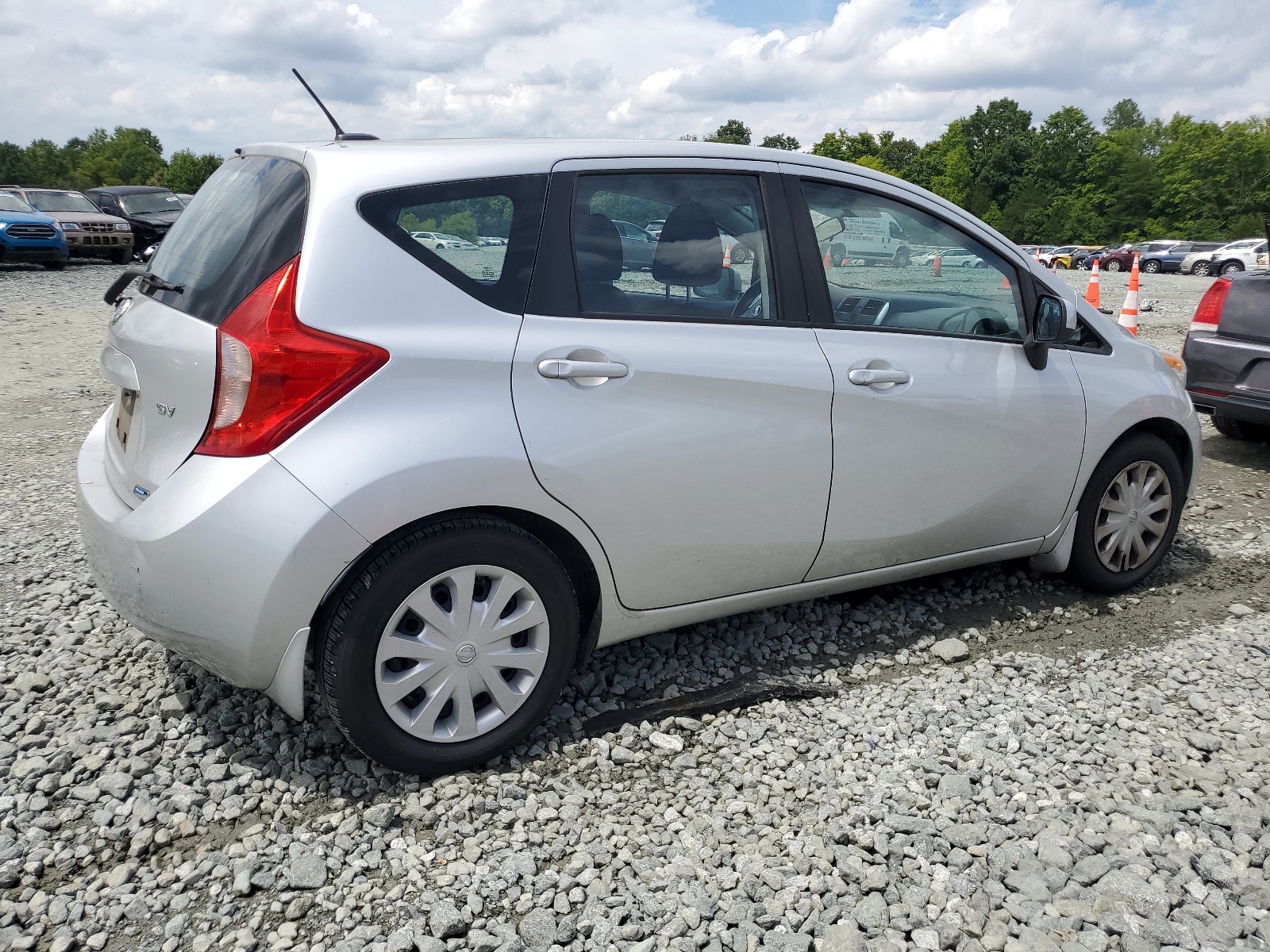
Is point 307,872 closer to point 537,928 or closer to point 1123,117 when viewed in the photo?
point 537,928

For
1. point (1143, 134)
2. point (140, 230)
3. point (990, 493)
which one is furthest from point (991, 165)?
point (990, 493)

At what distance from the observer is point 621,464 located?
9.86 ft

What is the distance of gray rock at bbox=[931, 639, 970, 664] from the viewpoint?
386 centimetres

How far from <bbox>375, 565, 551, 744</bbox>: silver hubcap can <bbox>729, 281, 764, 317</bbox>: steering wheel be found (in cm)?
114

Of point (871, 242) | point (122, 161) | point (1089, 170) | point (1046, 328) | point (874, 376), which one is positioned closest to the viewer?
point (874, 376)

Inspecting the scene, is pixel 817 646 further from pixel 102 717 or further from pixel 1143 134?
pixel 1143 134

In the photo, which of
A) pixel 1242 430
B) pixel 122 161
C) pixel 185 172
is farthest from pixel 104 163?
pixel 1242 430

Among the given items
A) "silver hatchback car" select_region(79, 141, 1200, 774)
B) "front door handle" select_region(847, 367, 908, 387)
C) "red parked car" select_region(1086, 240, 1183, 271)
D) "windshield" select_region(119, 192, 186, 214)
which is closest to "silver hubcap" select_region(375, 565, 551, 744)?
"silver hatchback car" select_region(79, 141, 1200, 774)

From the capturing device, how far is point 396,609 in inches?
108

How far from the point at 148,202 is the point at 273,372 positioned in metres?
26.0

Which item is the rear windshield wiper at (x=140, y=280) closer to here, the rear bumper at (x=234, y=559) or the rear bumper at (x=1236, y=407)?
the rear bumper at (x=234, y=559)

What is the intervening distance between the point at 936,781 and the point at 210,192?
295 centimetres

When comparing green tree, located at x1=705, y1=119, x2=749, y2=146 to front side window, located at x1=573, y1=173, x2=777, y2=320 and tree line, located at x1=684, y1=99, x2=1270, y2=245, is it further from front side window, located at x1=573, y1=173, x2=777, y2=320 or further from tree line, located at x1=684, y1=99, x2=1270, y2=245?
front side window, located at x1=573, y1=173, x2=777, y2=320

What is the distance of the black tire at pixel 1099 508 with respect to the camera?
4.23 metres
